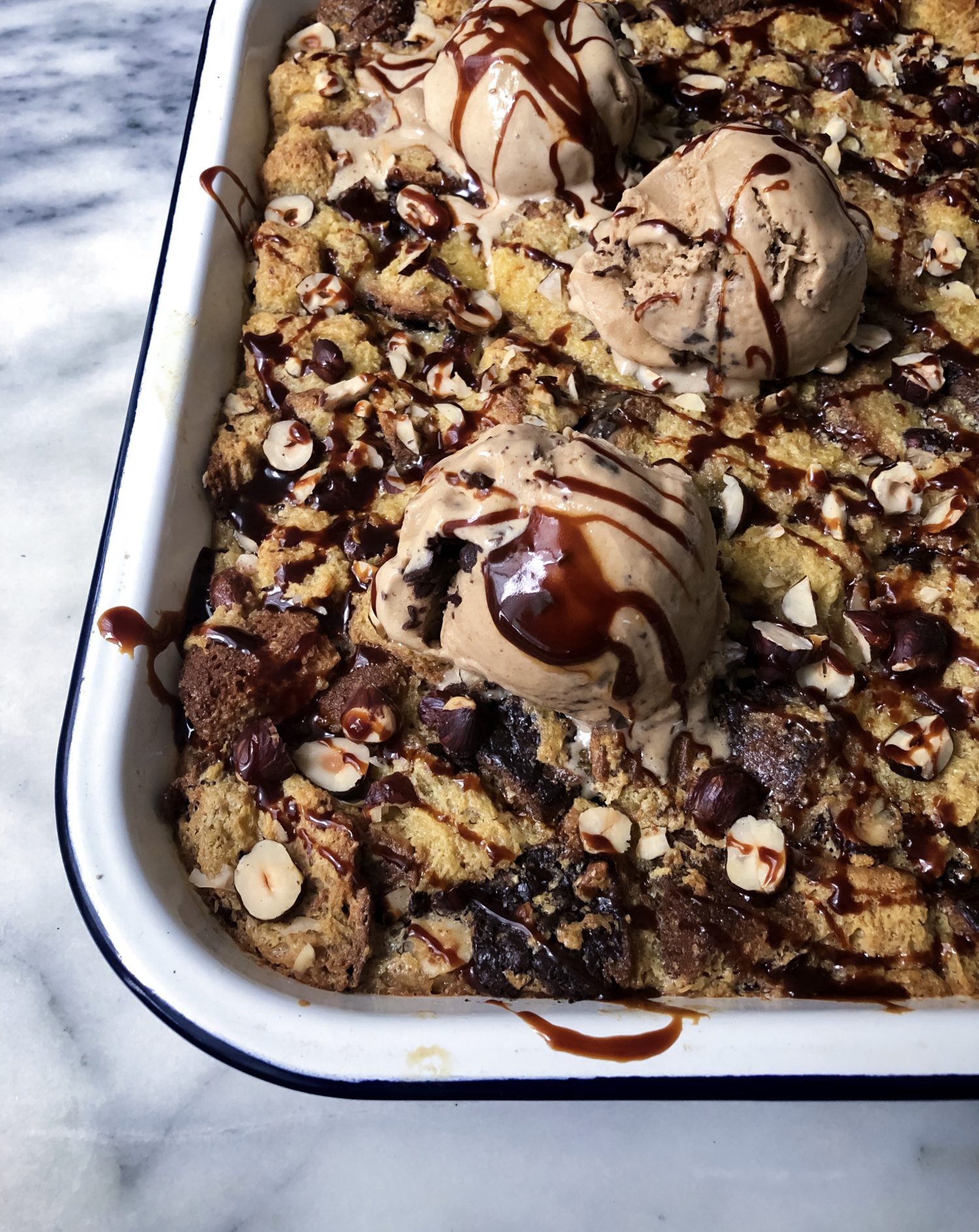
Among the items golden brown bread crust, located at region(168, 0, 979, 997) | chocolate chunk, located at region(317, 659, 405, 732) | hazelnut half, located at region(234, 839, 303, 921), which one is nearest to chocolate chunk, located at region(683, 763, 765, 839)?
golden brown bread crust, located at region(168, 0, 979, 997)

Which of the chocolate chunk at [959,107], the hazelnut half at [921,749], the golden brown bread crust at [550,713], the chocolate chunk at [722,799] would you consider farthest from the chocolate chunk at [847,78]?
the chocolate chunk at [722,799]

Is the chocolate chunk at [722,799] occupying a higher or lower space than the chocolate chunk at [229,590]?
lower

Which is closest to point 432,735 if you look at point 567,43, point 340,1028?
point 340,1028

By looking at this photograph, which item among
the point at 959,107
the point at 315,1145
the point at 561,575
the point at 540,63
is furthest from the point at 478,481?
the point at 959,107

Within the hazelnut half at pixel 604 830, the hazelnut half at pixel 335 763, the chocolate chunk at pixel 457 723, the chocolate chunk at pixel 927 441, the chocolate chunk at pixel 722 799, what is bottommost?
the hazelnut half at pixel 604 830

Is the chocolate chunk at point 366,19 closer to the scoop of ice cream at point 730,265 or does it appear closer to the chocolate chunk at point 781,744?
the scoop of ice cream at point 730,265

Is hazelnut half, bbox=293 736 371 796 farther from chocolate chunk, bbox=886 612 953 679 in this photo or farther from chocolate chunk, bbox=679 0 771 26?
chocolate chunk, bbox=679 0 771 26

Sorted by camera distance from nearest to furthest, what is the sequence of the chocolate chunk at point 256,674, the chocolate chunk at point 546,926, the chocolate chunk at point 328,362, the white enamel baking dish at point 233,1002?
the white enamel baking dish at point 233,1002
the chocolate chunk at point 546,926
the chocolate chunk at point 256,674
the chocolate chunk at point 328,362

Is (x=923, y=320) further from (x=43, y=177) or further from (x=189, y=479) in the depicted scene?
(x=43, y=177)

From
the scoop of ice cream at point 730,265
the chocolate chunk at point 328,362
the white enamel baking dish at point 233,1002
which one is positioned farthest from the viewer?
the chocolate chunk at point 328,362
